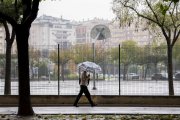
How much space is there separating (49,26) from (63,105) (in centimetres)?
4500

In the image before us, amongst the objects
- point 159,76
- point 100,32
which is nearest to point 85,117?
point 159,76

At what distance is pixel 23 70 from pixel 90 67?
5068 mm

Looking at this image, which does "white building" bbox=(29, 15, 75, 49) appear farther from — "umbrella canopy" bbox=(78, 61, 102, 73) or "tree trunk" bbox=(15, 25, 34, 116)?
"tree trunk" bbox=(15, 25, 34, 116)

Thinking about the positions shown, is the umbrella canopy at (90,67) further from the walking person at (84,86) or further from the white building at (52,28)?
the white building at (52,28)

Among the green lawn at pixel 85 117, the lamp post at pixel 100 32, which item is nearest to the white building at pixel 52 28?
the lamp post at pixel 100 32

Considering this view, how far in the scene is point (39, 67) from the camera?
2347 centimetres

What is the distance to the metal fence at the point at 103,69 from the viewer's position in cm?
2267

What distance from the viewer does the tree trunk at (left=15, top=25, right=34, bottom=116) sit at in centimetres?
1825

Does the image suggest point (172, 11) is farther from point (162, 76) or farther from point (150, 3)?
point (162, 76)

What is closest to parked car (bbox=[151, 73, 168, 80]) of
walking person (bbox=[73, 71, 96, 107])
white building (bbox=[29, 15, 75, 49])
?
walking person (bbox=[73, 71, 96, 107])

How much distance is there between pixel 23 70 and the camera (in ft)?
60.3

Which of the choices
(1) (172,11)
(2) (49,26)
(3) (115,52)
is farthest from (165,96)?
(2) (49,26)

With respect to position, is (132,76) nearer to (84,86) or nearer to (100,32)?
(84,86)

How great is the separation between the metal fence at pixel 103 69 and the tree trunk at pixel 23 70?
457cm
